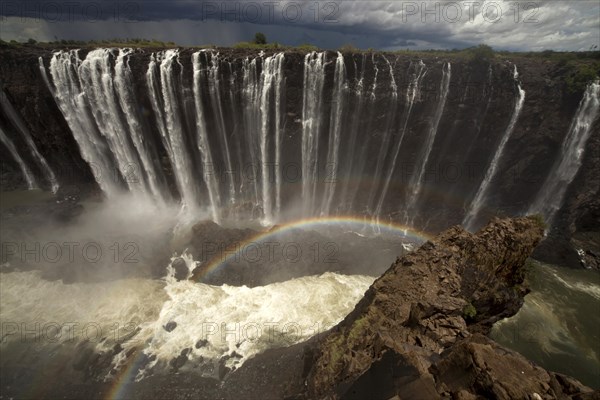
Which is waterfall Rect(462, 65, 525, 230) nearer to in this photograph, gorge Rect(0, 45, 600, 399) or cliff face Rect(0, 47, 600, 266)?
gorge Rect(0, 45, 600, 399)

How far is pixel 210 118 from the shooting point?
2389 centimetres

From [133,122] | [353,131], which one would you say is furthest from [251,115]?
[133,122]

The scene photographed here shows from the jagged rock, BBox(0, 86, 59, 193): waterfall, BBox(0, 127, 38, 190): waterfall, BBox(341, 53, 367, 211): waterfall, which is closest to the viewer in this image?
the jagged rock

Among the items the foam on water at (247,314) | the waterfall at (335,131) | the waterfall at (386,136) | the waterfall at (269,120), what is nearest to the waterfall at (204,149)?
the waterfall at (269,120)

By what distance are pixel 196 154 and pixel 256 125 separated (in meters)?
5.83

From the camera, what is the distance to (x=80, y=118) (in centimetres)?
2341

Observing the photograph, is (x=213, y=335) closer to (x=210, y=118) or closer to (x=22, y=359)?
(x=22, y=359)

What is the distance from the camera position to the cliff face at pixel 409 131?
72.3 feet

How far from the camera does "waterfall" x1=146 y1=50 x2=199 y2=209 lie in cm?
2197

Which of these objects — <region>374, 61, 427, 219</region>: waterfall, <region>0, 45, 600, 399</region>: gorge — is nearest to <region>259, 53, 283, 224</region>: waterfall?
<region>0, 45, 600, 399</region>: gorge

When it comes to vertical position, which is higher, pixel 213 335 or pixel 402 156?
pixel 402 156

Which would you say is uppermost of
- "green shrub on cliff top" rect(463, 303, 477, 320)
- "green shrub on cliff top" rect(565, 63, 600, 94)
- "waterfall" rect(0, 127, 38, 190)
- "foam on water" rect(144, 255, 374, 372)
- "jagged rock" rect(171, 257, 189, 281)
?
"green shrub on cliff top" rect(565, 63, 600, 94)

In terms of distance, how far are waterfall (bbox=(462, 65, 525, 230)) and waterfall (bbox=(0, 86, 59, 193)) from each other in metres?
37.3

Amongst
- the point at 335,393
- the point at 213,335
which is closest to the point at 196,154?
the point at 213,335
